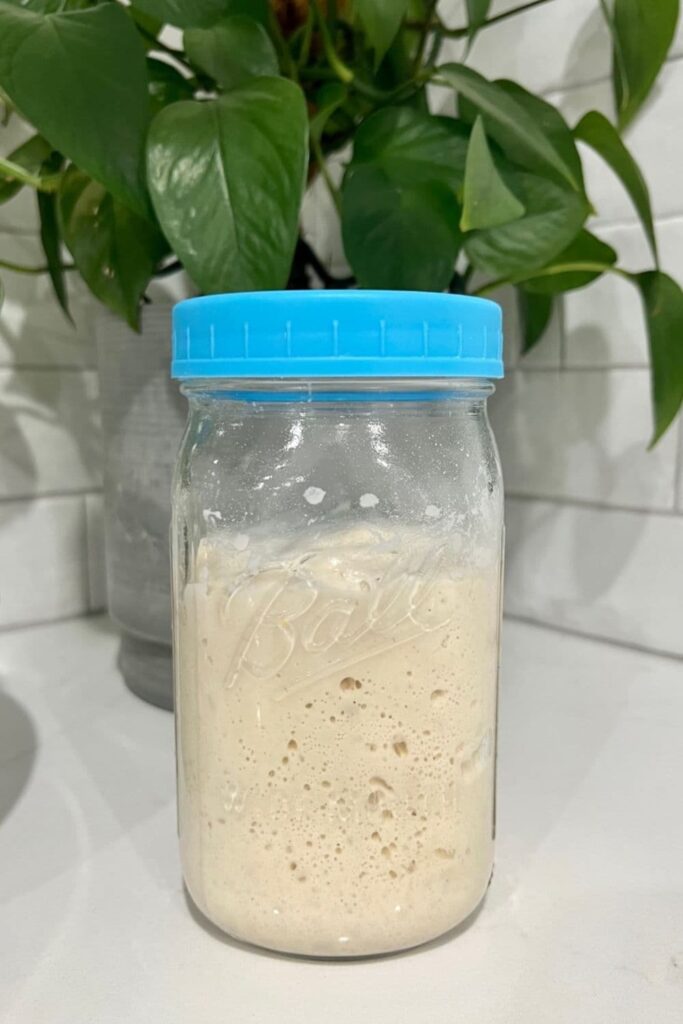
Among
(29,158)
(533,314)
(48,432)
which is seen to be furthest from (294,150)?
(48,432)

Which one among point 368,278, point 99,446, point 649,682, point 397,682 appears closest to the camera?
point 397,682

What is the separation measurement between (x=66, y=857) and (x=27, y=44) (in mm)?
355

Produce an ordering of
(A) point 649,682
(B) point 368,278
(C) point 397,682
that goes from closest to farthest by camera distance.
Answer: (C) point 397,682
(B) point 368,278
(A) point 649,682

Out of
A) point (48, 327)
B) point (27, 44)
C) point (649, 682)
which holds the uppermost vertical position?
point (27, 44)

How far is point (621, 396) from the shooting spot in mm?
682

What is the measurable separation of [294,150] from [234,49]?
103 mm

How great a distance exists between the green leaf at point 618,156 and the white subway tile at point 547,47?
0.15 m

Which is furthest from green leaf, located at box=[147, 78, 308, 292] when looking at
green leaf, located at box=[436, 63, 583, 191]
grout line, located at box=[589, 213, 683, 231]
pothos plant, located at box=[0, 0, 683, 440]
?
grout line, located at box=[589, 213, 683, 231]

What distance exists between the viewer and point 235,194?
0.37 metres

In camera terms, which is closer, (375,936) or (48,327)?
(375,936)

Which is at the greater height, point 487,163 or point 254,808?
point 487,163

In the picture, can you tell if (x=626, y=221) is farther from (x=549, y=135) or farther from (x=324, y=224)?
(x=324, y=224)

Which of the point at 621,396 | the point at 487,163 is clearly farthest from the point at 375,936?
the point at 621,396

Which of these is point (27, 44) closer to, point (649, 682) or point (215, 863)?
point (215, 863)
